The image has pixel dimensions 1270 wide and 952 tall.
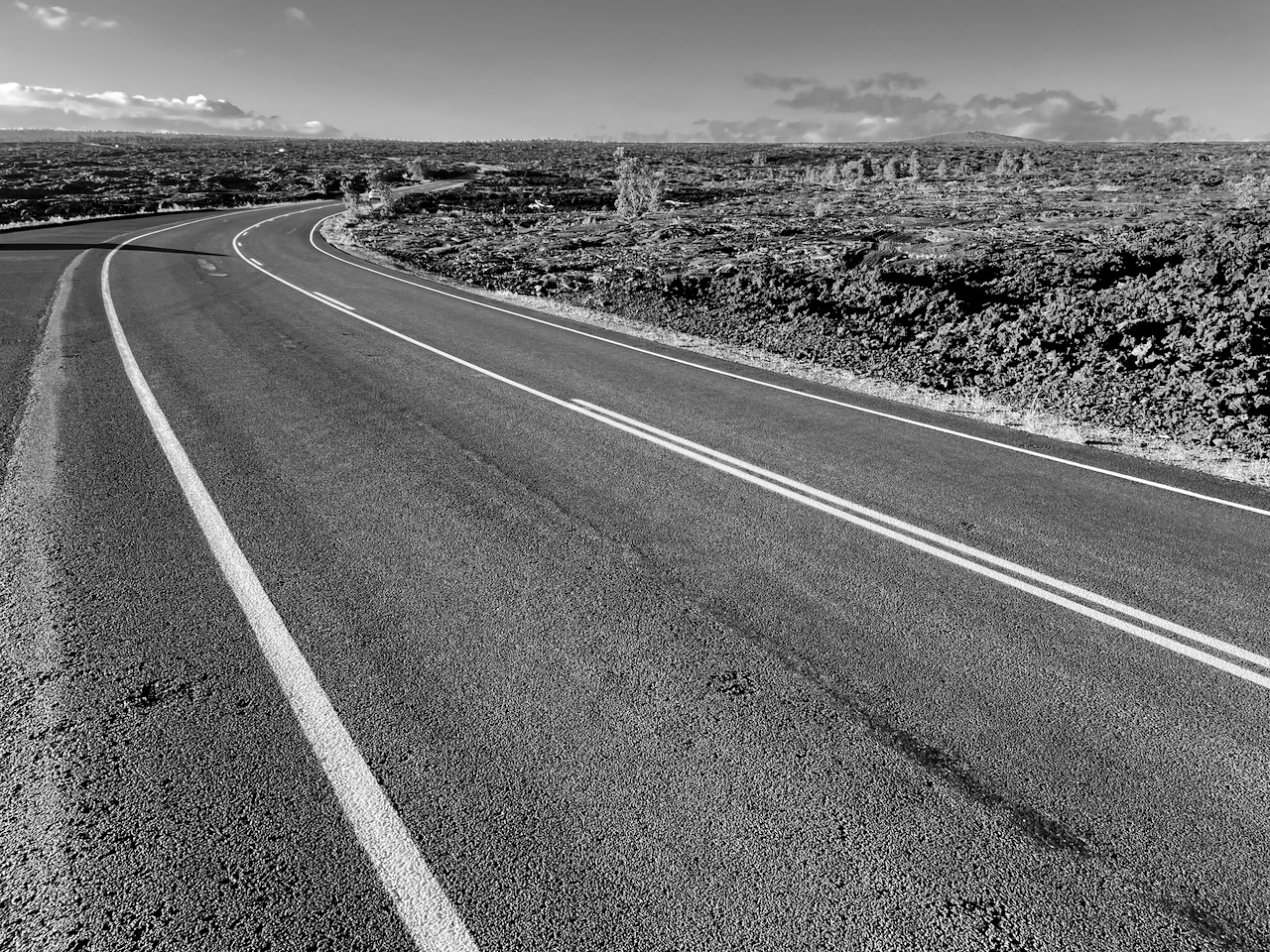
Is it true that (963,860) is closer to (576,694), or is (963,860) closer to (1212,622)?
(576,694)

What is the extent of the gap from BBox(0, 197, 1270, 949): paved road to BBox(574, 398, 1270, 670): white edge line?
36 millimetres

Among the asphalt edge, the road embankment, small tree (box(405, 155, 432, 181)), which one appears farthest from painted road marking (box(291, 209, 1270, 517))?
small tree (box(405, 155, 432, 181))

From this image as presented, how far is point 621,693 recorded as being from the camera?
361 centimetres

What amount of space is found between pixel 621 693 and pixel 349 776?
4.13 feet

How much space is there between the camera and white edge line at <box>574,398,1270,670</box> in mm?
4086

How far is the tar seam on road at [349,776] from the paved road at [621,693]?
0.05 feet

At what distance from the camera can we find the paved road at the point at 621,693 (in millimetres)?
2564

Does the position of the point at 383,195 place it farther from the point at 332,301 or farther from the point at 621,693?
the point at 621,693

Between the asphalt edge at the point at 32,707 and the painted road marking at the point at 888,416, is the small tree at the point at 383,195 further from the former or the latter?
the asphalt edge at the point at 32,707

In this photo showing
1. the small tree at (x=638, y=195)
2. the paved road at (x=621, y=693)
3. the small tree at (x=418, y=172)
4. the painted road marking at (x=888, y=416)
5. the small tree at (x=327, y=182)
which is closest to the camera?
the paved road at (x=621, y=693)

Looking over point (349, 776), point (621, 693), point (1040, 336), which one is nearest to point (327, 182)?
point (1040, 336)

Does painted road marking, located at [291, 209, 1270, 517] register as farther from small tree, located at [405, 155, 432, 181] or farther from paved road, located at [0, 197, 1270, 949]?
small tree, located at [405, 155, 432, 181]

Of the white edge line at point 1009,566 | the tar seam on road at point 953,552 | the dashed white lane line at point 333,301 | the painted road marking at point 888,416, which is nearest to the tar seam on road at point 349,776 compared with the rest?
the tar seam on road at point 953,552

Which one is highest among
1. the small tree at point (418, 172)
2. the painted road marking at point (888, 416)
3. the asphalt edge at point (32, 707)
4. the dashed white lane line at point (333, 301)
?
the small tree at point (418, 172)
